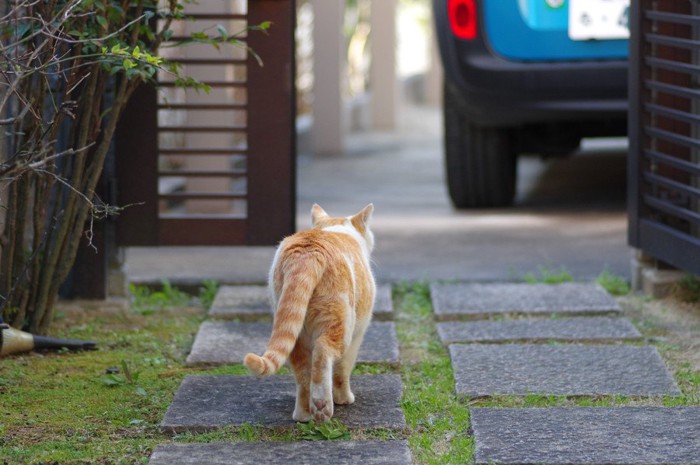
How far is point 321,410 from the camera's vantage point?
3316mm

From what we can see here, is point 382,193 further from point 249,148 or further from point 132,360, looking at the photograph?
point 132,360

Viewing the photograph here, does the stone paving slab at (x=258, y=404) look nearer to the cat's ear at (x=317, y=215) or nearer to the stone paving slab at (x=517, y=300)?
the cat's ear at (x=317, y=215)

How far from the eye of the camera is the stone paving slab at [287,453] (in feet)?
10.1

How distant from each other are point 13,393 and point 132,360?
55 cm

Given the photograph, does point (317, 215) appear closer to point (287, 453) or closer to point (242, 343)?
point (242, 343)

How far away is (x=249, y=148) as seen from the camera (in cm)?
514

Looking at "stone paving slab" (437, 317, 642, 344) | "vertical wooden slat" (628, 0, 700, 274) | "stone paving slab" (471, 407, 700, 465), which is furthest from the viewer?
"vertical wooden slat" (628, 0, 700, 274)

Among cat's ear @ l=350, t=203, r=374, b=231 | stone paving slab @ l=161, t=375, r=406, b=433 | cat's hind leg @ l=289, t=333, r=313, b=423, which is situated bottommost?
stone paving slab @ l=161, t=375, r=406, b=433

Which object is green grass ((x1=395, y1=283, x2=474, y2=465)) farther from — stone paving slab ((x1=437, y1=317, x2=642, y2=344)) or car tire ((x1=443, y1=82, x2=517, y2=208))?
car tire ((x1=443, y1=82, x2=517, y2=208))

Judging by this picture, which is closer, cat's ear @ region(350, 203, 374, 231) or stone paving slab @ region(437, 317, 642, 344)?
cat's ear @ region(350, 203, 374, 231)

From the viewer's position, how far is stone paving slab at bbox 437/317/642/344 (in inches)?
174

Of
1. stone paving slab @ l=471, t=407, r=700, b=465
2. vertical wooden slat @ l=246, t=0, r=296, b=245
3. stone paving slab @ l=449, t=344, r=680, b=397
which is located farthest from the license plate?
stone paving slab @ l=471, t=407, r=700, b=465

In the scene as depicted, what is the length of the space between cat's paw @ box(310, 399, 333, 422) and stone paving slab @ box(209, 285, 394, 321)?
1.36 metres

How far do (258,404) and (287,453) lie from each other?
0.48 m
